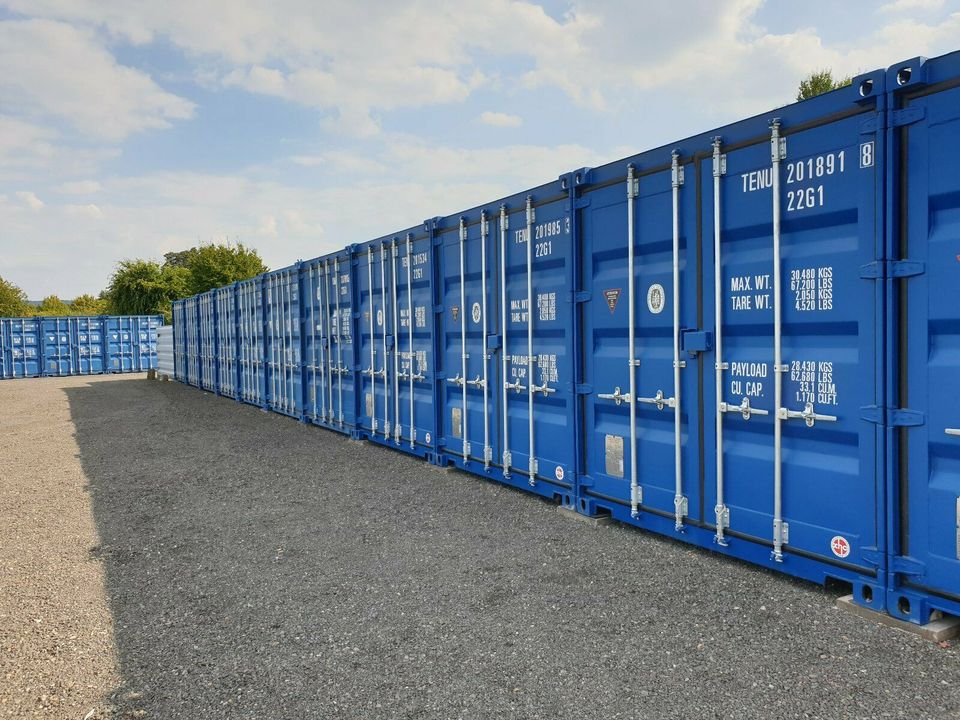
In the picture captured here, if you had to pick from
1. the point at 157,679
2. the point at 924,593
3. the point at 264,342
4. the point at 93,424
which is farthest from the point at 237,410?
the point at 924,593

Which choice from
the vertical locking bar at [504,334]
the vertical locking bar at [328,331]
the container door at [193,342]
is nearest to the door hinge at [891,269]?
the vertical locking bar at [504,334]

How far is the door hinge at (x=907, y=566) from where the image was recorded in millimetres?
4031

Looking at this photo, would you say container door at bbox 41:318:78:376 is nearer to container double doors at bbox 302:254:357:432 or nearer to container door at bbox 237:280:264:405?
container door at bbox 237:280:264:405

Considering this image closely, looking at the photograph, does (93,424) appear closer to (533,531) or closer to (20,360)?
(533,531)

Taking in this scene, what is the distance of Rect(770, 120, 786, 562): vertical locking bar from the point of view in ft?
15.3

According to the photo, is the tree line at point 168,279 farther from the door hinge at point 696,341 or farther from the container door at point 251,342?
the door hinge at point 696,341

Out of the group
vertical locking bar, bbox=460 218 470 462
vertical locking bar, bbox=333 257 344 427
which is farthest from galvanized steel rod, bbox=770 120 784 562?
vertical locking bar, bbox=333 257 344 427

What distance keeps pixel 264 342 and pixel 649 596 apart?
40.6 feet

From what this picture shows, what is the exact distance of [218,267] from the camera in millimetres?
45812

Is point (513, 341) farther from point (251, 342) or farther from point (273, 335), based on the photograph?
point (251, 342)

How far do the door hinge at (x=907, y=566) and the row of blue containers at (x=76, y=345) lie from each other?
1272 inches

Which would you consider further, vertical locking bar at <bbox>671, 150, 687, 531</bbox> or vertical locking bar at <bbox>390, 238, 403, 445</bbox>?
vertical locking bar at <bbox>390, 238, 403, 445</bbox>

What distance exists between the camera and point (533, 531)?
625 centimetres

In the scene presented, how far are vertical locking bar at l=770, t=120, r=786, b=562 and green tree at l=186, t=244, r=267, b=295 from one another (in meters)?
43.8
